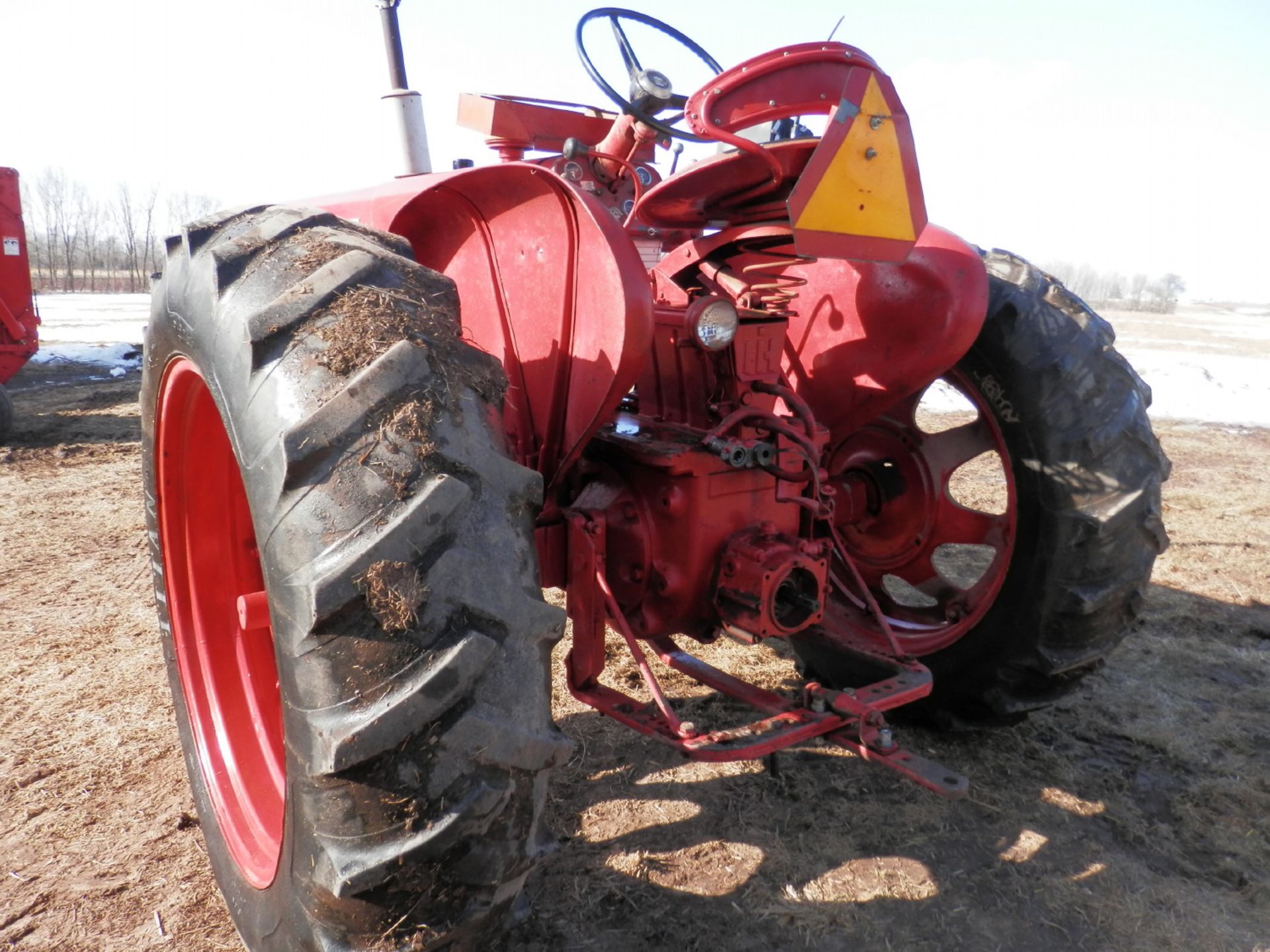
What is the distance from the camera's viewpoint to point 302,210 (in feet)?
5.33

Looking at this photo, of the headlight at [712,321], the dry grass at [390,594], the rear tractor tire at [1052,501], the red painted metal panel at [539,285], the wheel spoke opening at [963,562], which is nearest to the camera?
the dry grass at [390,594]

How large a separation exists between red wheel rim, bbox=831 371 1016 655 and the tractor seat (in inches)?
36.2

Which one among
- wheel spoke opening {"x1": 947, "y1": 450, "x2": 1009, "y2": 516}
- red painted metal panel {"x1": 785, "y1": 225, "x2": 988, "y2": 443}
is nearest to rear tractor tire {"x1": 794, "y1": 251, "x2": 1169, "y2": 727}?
red painted metal panel {"x1": 785, "y1": 225, "x2": 988, "y2": 443}

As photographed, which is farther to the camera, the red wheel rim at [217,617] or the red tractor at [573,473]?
the red wheel rim at [217,617]

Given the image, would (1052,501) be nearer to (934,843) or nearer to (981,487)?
(934,843)

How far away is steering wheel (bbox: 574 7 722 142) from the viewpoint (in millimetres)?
2270

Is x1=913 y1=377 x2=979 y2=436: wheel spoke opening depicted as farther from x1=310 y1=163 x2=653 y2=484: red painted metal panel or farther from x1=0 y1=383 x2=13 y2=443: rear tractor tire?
x1=0 y1=383 x2=13 y2=443: rear tractor tire

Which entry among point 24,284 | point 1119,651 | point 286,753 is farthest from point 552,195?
point 24,284

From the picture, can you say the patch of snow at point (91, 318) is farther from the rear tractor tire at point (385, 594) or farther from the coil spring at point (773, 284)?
the rear tractor tire at point (385, 594)

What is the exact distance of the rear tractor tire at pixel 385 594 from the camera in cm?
116

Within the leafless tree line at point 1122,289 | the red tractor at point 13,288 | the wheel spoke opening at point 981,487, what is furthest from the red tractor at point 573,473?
the leafless tree line at point 1122,289

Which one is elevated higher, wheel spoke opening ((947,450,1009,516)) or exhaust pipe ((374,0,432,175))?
exhaust pipe ((374,0,432,175))

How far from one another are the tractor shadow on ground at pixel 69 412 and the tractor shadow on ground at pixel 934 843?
235 inches

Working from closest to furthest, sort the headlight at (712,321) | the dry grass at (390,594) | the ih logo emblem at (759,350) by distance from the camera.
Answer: the dry grass at (390,594) → the headlight at (712,321) → the ih logo emblem at (759,350)
